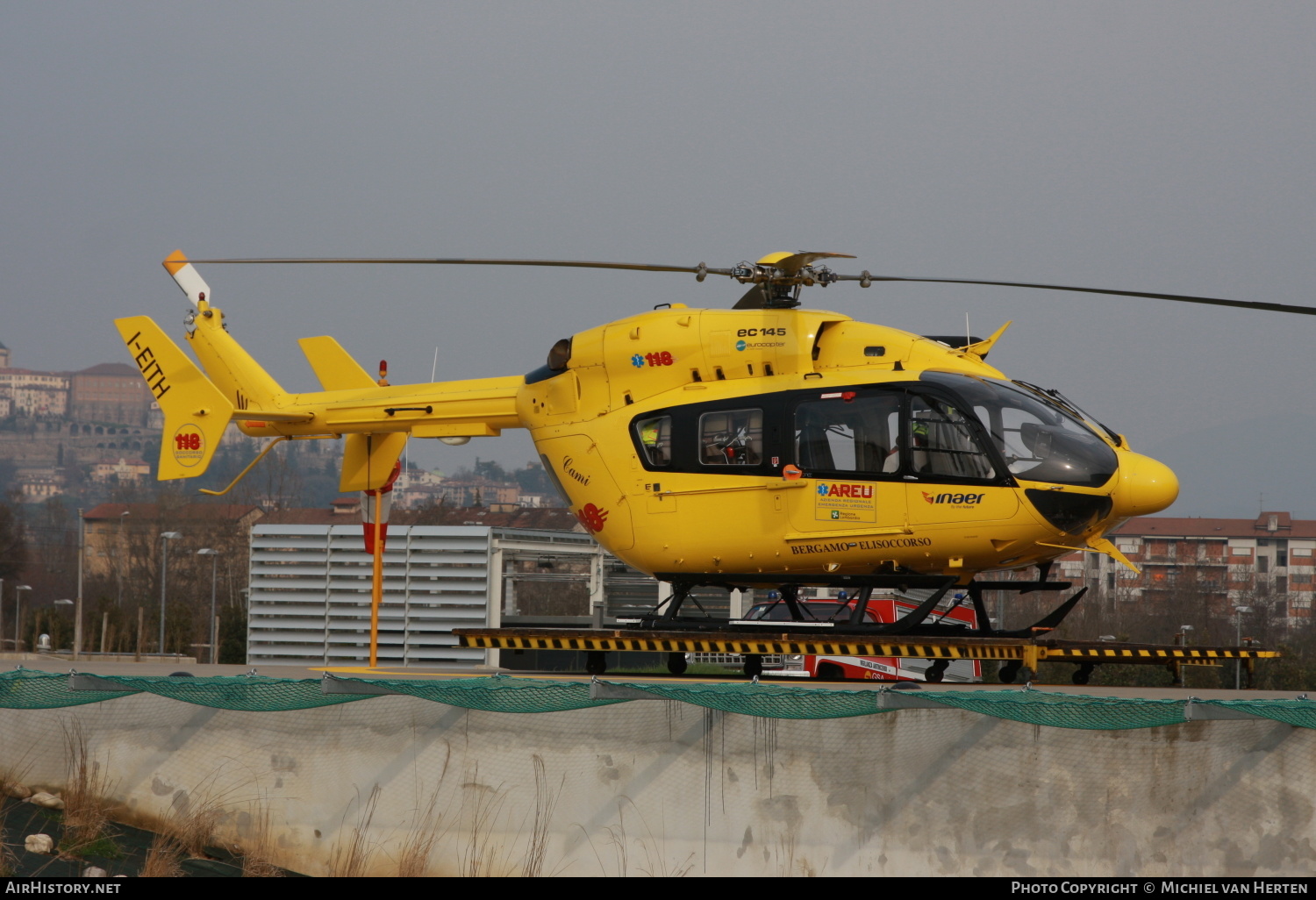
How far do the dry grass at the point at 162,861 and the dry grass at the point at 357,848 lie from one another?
42.9 inches

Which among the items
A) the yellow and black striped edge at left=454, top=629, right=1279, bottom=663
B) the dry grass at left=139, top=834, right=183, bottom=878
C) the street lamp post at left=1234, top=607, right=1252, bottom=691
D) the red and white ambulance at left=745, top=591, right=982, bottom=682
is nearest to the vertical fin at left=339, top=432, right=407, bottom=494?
the yellow and black striped edge at left=454, top=629, right=1279, bottom=663

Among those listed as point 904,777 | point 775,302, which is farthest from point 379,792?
point 775,302

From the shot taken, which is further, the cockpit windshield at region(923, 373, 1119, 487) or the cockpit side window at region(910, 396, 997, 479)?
the cockpit side window at region(910, 396, 997, 479)

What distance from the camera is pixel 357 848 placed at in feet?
30.3

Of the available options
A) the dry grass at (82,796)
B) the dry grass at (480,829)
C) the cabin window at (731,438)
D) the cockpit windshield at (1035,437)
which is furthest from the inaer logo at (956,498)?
the dry grass at (82,796)

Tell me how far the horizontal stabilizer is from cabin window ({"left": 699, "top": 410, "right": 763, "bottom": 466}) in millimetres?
6765

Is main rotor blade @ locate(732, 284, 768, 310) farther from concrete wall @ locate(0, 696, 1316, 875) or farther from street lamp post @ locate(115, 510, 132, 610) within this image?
street lamp post @ locate(115, 510, 132, 610)

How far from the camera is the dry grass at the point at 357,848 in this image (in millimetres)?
9086

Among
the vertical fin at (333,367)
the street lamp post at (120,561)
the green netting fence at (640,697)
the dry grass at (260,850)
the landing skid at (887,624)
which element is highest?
the vertical fin at (333,367)

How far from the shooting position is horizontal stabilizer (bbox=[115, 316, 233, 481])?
16.0 meters

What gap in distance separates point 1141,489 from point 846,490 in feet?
9.06

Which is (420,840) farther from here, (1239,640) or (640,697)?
(1239,640)

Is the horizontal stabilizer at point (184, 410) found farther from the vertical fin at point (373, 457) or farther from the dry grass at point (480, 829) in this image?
the dry grass at point (480, 829)
